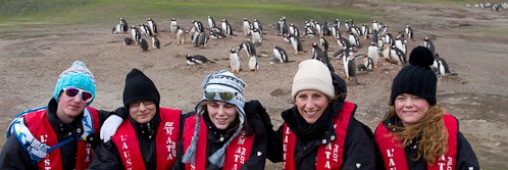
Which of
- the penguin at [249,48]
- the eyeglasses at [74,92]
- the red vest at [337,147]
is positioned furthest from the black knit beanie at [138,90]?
the penguin at [249,48]

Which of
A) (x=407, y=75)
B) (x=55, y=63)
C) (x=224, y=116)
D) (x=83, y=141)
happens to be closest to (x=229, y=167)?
(x=224, y=116)

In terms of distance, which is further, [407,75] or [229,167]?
[229,167]

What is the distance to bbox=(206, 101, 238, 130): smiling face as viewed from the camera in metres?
3.81

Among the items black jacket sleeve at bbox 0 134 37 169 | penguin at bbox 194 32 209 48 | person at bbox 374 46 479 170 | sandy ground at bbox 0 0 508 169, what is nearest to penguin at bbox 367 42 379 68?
sandy ground at bbox 0 0 508 169

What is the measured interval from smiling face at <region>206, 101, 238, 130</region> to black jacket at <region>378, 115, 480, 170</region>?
0.99 meters

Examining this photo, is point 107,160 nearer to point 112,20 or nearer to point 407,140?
point 407,140

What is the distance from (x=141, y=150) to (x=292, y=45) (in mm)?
15696

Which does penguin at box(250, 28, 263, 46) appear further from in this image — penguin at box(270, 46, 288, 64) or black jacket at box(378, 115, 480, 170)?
black jacket at box(378, 115, 480, 170)

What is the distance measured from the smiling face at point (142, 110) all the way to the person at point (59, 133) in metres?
0.31

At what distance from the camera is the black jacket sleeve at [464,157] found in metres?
3.51

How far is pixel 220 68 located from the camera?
1523 centimetres

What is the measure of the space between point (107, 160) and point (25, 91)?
944cm

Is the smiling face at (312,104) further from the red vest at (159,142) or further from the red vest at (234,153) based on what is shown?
the red vest at (159,142)

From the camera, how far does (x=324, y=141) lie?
3697 millimetres
